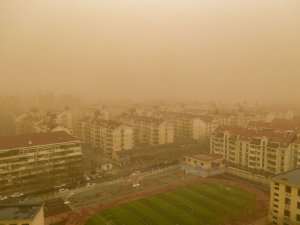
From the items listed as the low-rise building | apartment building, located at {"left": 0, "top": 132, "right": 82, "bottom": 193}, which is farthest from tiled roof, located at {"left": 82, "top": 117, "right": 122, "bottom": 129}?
the low-rise building

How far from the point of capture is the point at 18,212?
902cm

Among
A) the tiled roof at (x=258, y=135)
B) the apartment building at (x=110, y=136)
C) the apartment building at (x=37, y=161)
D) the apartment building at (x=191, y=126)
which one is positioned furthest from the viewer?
the apartment building at (x=191, y=126)

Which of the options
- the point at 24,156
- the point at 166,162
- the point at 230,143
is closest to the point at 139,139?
the point at 166,162

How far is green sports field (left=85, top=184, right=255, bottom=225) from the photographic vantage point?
1164 centimetres

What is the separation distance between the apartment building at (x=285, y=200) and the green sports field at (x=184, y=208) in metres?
1.47

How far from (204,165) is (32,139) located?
8926 mm

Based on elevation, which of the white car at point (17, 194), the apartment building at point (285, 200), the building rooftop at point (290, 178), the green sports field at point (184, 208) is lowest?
the green sports field at point (184, 208)

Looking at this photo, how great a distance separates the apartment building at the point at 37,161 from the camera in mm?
13883

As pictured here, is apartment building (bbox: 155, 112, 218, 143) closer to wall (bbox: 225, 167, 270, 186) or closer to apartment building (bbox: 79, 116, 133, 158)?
apartment building (bbox: 79, 116, 133, 158)

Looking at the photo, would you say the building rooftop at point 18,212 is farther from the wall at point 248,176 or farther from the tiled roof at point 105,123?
the tiled roof at point 105,123

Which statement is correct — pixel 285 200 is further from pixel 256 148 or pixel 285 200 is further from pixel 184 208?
pixel 256 148

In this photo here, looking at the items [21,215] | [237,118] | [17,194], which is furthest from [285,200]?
[237,118]

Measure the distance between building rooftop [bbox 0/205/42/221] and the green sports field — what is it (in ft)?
9.22

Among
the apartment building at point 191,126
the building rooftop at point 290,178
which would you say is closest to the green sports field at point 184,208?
the building rooftop at point 290,178
